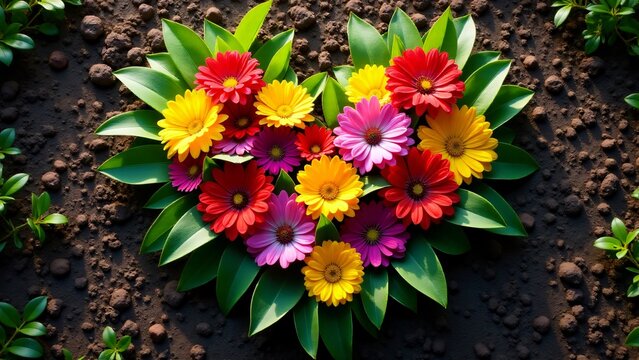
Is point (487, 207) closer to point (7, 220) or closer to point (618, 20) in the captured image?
point (618, 20)

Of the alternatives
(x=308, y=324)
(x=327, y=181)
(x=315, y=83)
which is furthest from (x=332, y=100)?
(x=308, y=324)

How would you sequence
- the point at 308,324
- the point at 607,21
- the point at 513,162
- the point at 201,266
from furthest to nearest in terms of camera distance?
the point at 607,21, the point at 513,162, the point at 201,266, the point at 308,324

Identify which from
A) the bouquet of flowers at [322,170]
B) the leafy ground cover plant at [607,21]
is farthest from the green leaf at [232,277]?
the leafy ground cover plant at [607,21]

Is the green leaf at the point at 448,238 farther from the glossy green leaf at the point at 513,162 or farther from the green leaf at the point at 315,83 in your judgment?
the green leaf at the point at 315,83

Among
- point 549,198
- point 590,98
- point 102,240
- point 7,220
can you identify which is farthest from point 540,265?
point 7,220

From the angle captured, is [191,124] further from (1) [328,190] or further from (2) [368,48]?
(2) [368,48]
